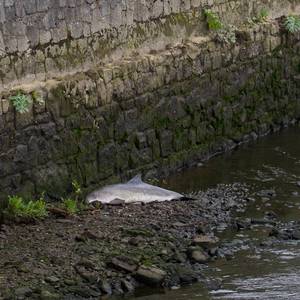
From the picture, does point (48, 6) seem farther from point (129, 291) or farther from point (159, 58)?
point (129, 291)

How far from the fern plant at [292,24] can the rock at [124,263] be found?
5.92 meters

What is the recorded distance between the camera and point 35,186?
10109 millimetres

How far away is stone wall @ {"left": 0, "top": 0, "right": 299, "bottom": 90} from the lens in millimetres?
9992

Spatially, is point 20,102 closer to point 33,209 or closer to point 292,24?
point 33,209

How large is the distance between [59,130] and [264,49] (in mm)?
4244

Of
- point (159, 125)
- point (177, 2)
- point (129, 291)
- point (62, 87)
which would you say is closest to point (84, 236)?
point (129, 291)

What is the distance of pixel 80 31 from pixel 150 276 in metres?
2.87

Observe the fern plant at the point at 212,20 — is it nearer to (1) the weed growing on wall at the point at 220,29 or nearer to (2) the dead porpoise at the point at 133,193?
(1) the weed growing on wall at the point at 220,29

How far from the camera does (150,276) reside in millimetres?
8836

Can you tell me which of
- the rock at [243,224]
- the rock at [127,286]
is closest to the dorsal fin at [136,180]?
the rock at [243,224]

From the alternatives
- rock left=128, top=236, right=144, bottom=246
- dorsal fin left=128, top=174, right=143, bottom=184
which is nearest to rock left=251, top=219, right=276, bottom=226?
dorsal fin left=128, top=174, right=143, bottom=184

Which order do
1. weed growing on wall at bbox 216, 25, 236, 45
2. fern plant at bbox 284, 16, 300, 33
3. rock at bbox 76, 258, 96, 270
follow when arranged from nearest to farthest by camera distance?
rock at bbox 76, 258, 96, 270
weed growing on wall at bbox 216, 25, 236, 45
fern plant at bbox 284, 16, 300, 33

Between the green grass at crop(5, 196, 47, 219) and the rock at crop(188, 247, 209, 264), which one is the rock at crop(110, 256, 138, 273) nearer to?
the rock at crop(188, 247, 209, 264)

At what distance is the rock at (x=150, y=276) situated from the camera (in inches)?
348
